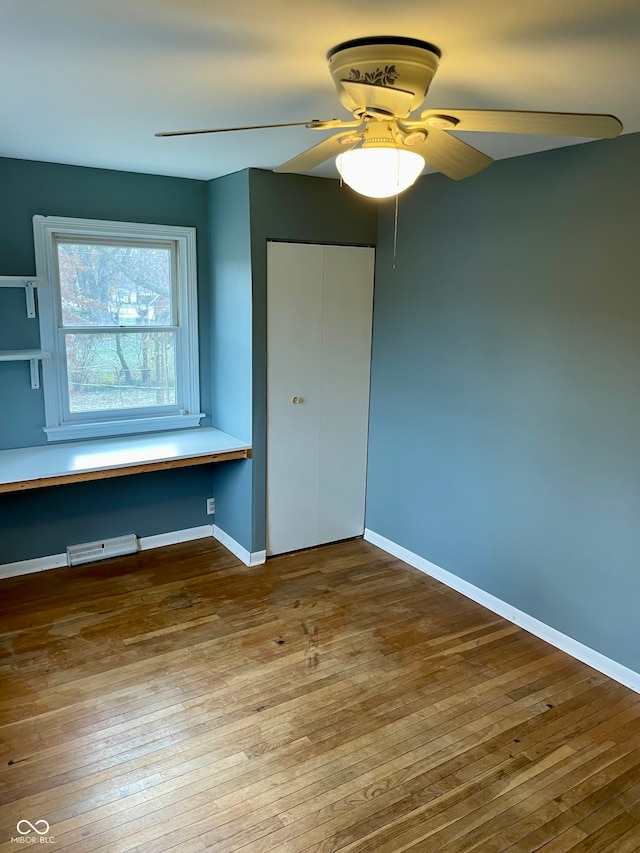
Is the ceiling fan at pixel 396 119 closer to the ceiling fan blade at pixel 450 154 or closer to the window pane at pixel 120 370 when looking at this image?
the ceiling fan blade at pixel 450 154

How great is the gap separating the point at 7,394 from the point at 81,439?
0.50 metres

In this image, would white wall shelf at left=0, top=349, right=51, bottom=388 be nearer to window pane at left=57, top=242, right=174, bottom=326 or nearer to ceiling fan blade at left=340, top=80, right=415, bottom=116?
window pane at left=57, top=242, right=174, bottom=326

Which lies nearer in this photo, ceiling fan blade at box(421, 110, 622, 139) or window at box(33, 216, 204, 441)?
ceiling fan blade at box(421, 110, 622, 139)

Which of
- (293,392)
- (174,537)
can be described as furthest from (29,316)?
(174,537)

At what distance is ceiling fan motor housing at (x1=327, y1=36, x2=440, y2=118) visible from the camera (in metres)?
1.58

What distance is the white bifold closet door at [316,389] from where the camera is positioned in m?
3.76

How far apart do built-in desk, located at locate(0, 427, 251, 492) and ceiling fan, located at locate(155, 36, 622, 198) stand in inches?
81.0

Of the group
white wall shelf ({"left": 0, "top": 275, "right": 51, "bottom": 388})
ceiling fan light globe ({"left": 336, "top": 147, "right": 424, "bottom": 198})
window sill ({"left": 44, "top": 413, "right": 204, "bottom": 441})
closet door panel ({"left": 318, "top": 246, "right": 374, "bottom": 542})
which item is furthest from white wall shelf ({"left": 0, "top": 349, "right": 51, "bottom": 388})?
ceiling fan light globe ({"left": 336, "top": 147, "right": 424, "bottom": 198})

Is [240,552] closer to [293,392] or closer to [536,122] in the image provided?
[293,392]

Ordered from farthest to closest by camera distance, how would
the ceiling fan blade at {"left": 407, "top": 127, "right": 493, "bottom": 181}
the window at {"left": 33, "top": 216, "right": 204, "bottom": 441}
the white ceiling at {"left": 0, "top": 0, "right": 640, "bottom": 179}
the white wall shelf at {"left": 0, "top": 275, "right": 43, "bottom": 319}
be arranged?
the window at {"left": 33, "top": 216, "right": 204, "bottom": 441}
the white wall shelf at {"left": 0, "top": 275, "right": 43, "bottom": 319}
the ceiling fan blade at {"left": 407, "top": 127, "right": 493, "bottom": 181}
the white ceiling at {"left": 0, "top": 0, "right": 640, "bottom": 179}

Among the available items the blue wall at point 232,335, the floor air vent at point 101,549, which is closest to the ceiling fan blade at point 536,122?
the blue wall at point 232,335

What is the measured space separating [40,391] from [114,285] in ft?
2.62

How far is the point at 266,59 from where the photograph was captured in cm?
176

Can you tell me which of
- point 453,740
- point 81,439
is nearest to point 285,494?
point 81,439
